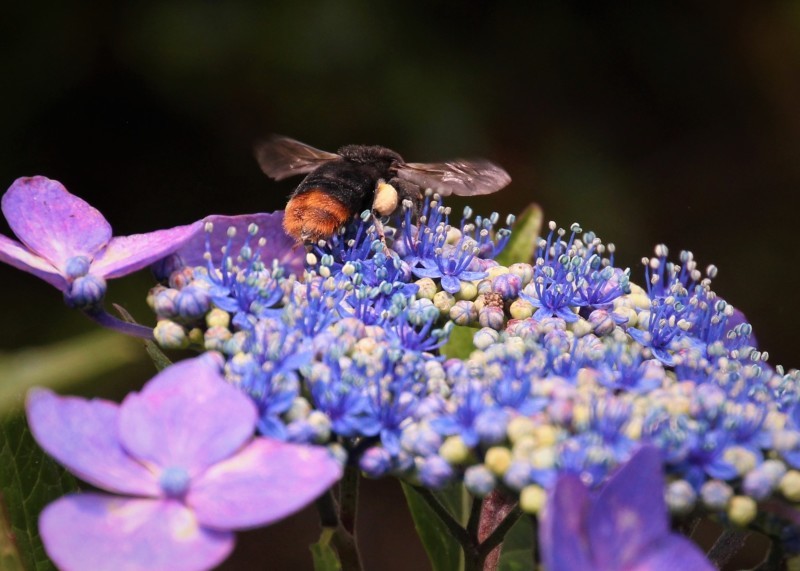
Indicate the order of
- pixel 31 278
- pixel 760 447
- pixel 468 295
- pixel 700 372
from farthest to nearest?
pixel 31 278 → pixel 468 295 → pixel 700 372 → pixel 760 447

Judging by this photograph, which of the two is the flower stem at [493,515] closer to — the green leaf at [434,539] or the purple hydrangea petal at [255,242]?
the green leaf at [434,539]

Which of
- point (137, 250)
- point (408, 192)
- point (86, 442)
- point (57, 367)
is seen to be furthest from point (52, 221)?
point (408, 192)

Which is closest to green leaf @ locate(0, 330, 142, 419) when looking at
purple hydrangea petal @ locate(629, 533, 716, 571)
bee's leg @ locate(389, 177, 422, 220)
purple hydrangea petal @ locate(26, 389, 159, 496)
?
purple hydrangea petal @ locate(26, 389, 159, 496)

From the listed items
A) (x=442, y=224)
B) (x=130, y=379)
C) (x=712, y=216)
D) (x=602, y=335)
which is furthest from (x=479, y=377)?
(x=712, y=216)

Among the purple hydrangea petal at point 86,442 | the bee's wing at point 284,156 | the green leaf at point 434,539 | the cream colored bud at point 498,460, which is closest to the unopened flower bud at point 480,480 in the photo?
the cream colored bud at point 498,460

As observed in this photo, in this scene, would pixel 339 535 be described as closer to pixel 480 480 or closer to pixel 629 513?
pixel 480 480

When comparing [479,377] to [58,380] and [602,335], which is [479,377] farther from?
[58,380]

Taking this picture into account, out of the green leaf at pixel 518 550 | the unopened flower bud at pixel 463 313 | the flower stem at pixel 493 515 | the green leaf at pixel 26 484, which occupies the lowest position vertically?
the green leaf at pixel 26 484
